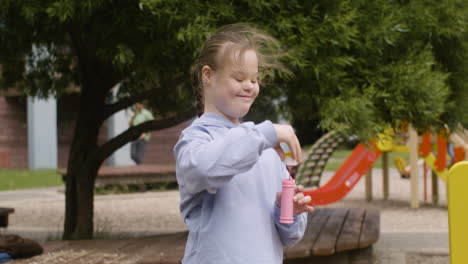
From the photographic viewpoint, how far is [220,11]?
496cm

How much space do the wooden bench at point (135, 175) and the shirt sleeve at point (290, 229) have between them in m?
11.7

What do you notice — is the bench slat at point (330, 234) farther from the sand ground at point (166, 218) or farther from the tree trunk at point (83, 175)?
the tree trunk at point (83, 175)

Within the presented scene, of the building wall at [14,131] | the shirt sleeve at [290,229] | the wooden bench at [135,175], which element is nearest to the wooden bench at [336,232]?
the shirt sleeve at [290,229]

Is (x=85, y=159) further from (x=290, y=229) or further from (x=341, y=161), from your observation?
(x=341, y=161)

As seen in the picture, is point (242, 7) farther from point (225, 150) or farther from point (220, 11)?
point (225, 150)

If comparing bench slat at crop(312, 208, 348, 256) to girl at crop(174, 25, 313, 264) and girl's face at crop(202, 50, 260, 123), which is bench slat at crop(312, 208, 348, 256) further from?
girl's face at crop(202, 50, 260, 123)

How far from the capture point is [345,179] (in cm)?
1041

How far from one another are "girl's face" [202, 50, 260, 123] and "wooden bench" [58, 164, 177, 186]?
1173 cm

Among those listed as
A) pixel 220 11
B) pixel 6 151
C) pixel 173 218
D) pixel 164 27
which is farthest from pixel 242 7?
pixel 6 151

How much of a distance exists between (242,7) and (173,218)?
5.71m

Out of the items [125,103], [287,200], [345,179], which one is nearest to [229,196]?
[287,200]

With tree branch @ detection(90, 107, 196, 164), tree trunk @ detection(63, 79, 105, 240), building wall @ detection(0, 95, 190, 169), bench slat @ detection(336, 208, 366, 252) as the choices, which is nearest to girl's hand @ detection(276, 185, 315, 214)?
bench slat @ detection(336, 208, 366, 252)

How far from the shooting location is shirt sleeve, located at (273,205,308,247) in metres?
2.25

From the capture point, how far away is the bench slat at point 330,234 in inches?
203
